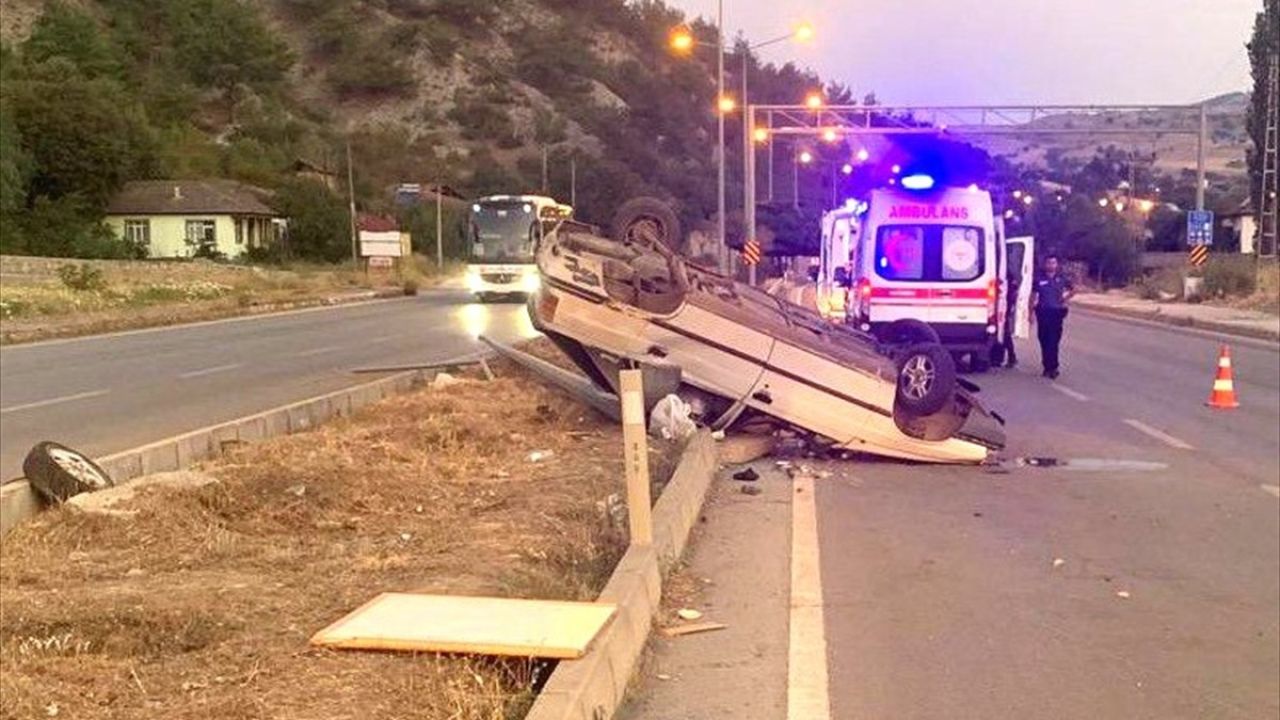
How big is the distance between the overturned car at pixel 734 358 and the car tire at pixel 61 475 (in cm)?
381

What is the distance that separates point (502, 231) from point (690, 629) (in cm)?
4107

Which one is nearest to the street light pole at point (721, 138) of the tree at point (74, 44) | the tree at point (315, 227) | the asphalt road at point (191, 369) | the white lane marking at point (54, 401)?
the asphalt road at point (191, 369)

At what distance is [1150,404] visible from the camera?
1775cm

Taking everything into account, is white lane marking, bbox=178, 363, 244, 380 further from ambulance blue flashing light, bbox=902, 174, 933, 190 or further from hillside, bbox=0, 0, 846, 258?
hillside, bbox=0, 0, 846, 258

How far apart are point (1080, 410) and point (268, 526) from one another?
35.5 feet

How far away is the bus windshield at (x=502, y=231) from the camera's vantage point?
47281mm

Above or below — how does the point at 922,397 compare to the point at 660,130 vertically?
below

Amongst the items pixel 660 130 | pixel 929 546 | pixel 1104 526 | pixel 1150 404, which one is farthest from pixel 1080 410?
pixel 660 130

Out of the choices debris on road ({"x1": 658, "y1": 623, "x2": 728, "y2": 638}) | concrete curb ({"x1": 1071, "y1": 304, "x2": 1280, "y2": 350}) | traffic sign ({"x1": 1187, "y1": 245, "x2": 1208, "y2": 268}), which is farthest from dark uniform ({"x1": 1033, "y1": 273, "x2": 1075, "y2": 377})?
traffic sign ({"x1": 1187, "y1": 245, "x2": 1208, "y2": 268})

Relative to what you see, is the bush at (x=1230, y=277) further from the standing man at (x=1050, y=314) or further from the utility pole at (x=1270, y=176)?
the standing man at (x=1050, y=314)

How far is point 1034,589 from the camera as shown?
799 centimetres

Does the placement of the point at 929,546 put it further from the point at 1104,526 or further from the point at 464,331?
the point at 464,331

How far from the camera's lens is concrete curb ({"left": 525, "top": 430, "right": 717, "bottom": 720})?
16.5ft

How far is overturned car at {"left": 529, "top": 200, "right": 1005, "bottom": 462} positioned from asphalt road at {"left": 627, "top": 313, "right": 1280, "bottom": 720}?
15.3 inches
